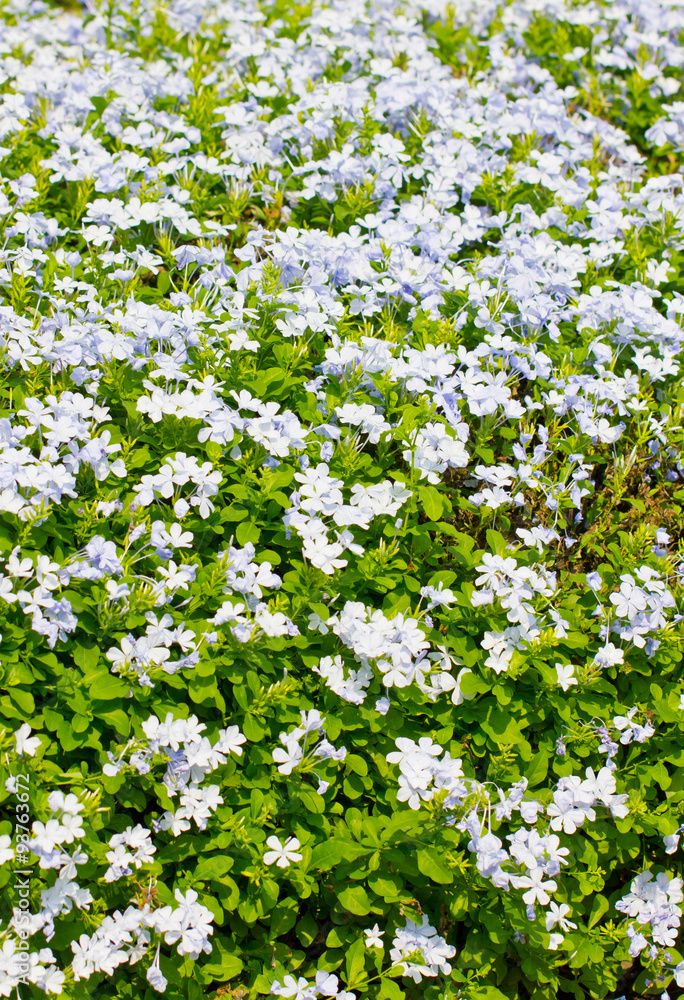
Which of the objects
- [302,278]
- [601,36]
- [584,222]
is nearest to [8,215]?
[302,278]

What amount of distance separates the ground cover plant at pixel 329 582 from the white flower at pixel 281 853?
0.02 meters

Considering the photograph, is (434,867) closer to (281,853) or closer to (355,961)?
(355,961)

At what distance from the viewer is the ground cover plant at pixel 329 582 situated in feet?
8.83

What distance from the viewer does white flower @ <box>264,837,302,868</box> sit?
8.58 feet

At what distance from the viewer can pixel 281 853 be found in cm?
264

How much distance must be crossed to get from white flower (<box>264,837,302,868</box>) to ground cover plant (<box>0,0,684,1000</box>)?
0.06 ft

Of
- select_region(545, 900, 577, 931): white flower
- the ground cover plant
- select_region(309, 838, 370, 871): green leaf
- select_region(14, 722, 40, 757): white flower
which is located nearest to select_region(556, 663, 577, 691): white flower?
the ground cover plant

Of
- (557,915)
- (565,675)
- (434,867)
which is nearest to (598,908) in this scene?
(557,915)

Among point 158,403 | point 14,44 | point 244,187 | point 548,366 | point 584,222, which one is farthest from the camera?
point 14,44

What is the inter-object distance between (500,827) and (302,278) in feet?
8.24

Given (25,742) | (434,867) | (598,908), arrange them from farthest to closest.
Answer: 1. (598,908)
2. (434,867)
3. (25,742)

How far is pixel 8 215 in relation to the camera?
3.93m

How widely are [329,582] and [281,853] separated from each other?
37.8 inches

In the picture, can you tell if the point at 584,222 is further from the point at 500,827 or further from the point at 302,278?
the point at 500,827
